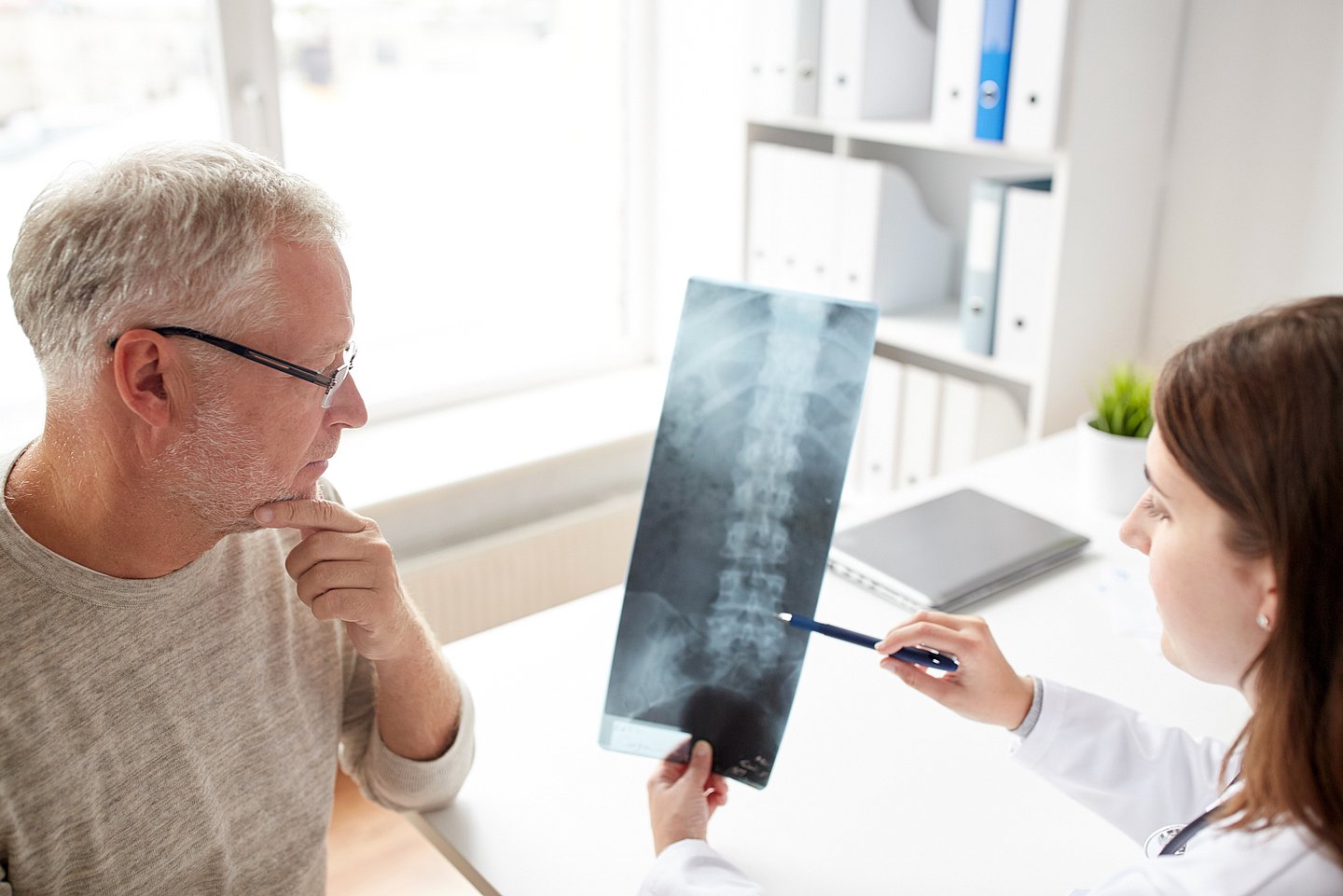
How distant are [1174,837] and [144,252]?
101cm

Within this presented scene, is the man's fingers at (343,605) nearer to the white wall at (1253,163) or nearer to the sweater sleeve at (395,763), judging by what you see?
the sweater sleeve at (395,763)

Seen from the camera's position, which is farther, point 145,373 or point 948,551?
point 948,551

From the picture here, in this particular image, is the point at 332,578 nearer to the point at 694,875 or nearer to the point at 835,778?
the point at 694,875

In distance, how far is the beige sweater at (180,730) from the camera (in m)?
1.02

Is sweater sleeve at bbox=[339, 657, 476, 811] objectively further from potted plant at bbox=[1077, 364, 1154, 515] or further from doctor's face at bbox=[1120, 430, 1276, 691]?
potted plant at bbox=[1077, 364, 1154, 515]

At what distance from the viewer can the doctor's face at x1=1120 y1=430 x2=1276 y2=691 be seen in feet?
2.85

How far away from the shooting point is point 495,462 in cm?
255

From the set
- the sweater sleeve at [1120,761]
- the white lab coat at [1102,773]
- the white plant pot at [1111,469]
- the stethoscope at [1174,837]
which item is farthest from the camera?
the white plant pot at [1111,469]

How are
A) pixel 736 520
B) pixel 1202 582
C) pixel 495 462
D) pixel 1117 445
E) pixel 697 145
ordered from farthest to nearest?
pixel 697 145, pixel 495 462, pixel 1117 445, pixel 736 520, pixel 1202 582

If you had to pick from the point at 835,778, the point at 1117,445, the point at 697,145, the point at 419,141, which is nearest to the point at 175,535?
the point at 835,778

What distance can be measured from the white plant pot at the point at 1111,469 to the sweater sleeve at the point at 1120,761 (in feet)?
2.39

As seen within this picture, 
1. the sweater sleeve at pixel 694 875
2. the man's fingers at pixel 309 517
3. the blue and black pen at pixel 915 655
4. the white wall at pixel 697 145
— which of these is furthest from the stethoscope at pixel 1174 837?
the white wall at pixel 697 145

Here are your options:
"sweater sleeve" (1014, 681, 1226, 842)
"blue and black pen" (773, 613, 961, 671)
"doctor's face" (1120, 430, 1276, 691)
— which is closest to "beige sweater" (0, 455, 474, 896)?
"blue and black pen" (773, 613, 961, 671)

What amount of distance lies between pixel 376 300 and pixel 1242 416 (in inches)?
91.4
